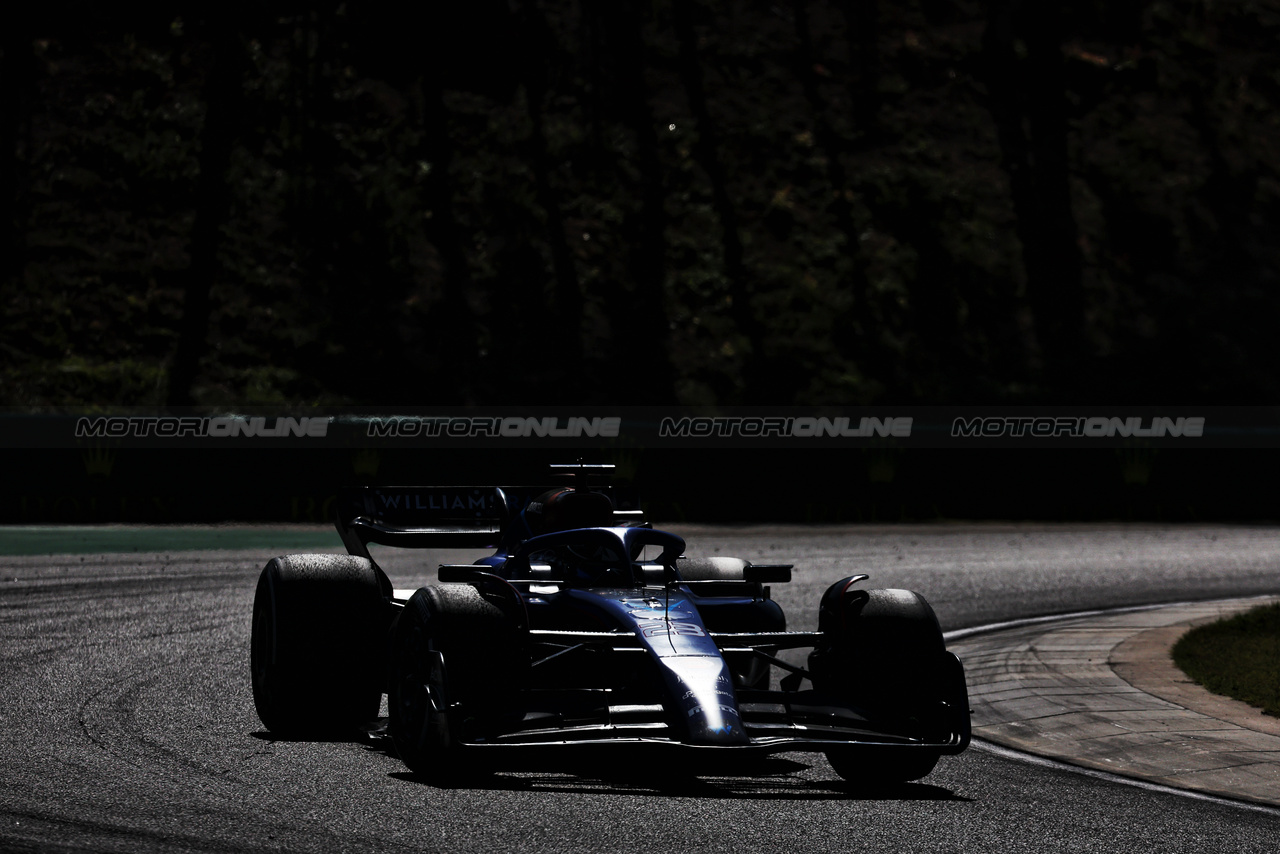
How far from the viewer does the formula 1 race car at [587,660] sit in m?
6.55

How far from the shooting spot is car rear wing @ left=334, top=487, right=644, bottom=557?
944cm

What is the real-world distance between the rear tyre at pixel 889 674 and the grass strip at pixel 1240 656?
303cm

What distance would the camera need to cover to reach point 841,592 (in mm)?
7539

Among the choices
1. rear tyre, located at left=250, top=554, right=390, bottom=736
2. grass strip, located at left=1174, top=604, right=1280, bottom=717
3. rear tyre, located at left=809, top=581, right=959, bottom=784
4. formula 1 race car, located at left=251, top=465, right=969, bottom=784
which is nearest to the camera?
formula 1 race car, located at left=251, top=465, right=969, bottom=784

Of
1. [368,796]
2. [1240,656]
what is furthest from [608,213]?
[368,796]

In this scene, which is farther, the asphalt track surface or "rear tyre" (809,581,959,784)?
"rear tyre" (809,581,959,784)

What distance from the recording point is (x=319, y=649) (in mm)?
8000

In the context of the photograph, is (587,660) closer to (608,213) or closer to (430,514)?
(430,514)

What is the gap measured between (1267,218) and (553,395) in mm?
20161

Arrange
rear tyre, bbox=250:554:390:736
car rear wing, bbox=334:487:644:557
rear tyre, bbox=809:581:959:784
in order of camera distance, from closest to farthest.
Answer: rear tyre, bbox=809:581:959:784, rear tyre, bbox=250:554:390:736, car rear wing, bbox=334:487:644:557

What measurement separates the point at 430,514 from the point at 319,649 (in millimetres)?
1960

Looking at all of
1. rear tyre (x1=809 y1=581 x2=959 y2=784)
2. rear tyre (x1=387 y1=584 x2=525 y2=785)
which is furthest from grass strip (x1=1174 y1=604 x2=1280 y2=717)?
rear tyre (x1=387 y1=584 x2=525 y2=785)

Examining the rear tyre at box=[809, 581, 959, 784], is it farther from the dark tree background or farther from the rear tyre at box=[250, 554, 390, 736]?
the dark tree background

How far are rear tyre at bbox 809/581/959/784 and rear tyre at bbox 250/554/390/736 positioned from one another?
7.68 feet
